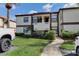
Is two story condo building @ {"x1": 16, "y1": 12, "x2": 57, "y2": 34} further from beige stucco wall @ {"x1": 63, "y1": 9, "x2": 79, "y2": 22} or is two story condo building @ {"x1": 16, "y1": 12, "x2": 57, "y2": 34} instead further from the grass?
the grass

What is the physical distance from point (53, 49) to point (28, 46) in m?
0.40

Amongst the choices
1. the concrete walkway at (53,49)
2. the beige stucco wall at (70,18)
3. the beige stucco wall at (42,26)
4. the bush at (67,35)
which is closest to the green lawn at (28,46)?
the concrete walkway at (53,49)

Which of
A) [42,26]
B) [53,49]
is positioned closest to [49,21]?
[42,26]

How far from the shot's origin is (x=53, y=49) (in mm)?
3422

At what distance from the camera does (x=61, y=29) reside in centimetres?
349

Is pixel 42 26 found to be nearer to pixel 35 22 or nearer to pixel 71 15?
pixel 35 22

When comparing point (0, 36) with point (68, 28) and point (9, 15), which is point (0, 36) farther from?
point (68, 28)

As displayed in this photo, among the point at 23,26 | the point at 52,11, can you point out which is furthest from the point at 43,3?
the point at 23,26

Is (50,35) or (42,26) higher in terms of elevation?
(42,26)

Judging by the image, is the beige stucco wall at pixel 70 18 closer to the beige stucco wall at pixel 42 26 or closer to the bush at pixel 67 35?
the bush at pixel 67 35

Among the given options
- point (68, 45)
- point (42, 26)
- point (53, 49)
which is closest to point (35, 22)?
point (42, 26)

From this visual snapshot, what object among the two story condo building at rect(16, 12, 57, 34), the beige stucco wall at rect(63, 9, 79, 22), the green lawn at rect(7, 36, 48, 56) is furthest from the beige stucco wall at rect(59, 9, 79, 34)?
the green lawn at rect(7, 36, 48, 56)

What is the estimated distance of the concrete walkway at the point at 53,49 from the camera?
3396 mm

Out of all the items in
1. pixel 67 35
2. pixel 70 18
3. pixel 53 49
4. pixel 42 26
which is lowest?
pixel 53 49
